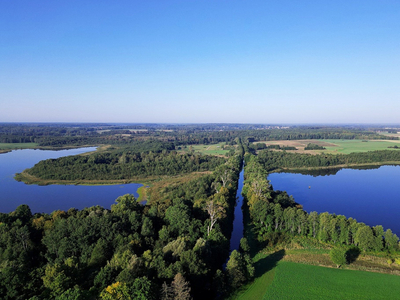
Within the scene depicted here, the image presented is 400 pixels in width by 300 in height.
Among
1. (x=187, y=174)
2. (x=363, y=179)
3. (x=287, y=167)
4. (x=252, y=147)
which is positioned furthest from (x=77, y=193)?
(x=252, y=147)

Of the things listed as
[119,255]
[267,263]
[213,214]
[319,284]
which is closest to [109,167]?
[213,214]

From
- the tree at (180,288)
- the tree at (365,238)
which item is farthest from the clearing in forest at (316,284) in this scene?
the tree at (180,288)

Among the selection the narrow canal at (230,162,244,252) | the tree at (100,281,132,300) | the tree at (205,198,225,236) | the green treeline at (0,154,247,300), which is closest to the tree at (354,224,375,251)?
the narrow canal at (230,162,244,252)

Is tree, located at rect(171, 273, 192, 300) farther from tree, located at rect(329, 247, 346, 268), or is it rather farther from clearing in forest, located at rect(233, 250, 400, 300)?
tree, located at rect(329, 247, 346, 268)

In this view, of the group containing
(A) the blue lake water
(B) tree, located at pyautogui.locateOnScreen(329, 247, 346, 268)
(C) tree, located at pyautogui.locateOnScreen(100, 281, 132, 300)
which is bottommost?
(A) the blue lake water

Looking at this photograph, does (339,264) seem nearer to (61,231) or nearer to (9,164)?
(61,231)

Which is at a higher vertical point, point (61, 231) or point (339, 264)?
point (61, 231)
